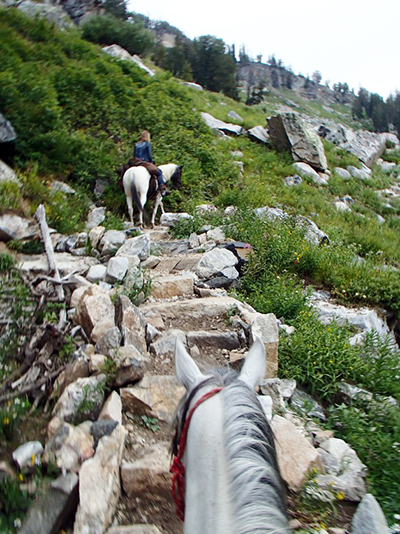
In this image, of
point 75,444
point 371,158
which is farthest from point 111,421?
point 371,158

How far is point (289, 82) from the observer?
307 ft

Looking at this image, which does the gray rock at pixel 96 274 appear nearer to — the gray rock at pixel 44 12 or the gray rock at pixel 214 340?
the gray rock at pixel 214 340

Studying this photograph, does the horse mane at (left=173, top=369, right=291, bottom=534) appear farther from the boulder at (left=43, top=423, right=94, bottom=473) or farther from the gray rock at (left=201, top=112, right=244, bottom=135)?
the gray rock at (left=201, top=112, right=244, bottom=135)

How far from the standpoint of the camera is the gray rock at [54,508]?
1.67 m

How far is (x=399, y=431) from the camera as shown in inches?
98.2

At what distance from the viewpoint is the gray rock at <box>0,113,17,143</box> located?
699 centimetres

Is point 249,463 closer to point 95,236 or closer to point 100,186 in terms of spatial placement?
point 95,236

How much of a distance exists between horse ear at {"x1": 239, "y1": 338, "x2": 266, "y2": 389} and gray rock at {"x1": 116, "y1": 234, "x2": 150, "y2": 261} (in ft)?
12.2

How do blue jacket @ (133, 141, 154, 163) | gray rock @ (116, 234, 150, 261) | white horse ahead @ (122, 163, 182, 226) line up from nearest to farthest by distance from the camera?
gray rock @ (116, 234, 150, 261)
white horse ahead @ (122, 163, 182, 226)
blue jacket @ (133, 141, 154, 163)

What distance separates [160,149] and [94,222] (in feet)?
14.2

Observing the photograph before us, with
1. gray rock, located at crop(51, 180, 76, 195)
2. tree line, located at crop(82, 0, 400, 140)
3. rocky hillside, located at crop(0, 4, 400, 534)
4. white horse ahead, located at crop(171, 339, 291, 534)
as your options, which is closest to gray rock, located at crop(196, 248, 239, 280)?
rocky hillside, located at crop(0, 4, 400, 534)

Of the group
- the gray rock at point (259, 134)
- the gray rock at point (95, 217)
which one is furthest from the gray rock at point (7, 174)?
the gray rock at point (259, 134)

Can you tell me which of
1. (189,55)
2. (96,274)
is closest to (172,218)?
(96,274)

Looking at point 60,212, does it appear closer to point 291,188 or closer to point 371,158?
point 291,188
